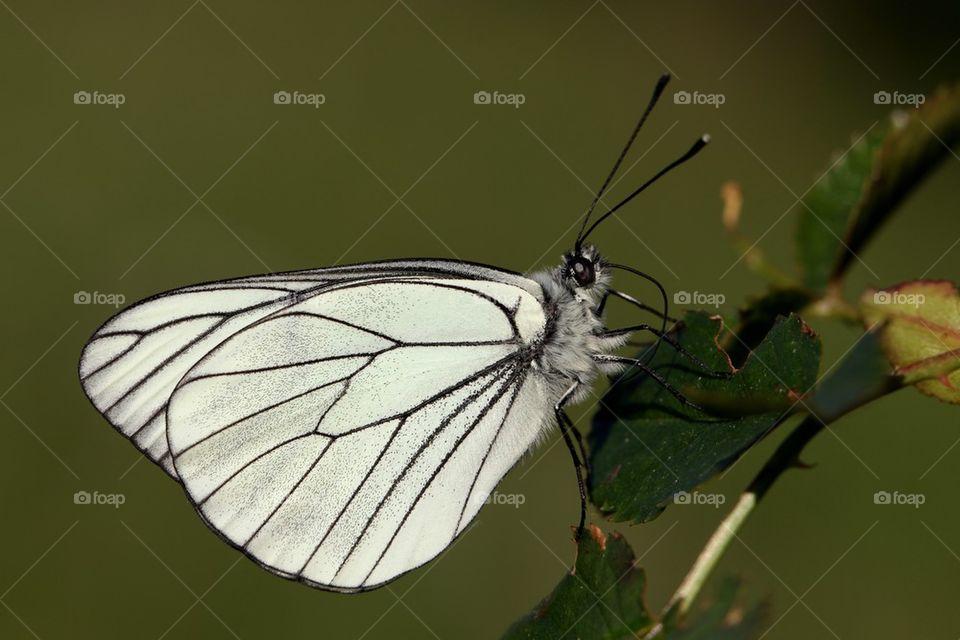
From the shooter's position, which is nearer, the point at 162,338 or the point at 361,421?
the point at 361,421

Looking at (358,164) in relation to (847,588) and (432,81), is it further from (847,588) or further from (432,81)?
(847,588)

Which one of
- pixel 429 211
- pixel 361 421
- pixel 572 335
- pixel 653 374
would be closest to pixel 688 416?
pixel 653 374

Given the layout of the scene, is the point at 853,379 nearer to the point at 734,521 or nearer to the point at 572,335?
the point at 734,521

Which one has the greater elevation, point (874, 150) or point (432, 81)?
point (432, 81)

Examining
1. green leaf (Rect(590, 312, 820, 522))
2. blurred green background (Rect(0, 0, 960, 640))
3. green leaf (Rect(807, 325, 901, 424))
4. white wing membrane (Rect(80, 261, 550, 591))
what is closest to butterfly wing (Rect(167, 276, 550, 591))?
white wing membrane (Rect(80, 261, 550, 591))

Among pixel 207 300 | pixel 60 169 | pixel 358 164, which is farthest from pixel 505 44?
pixel 207 300

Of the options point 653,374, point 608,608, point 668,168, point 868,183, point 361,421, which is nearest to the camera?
point 608,608

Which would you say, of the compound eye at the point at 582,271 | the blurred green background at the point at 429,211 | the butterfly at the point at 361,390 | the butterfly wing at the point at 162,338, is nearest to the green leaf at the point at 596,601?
the butterfly at the point at 361,390
